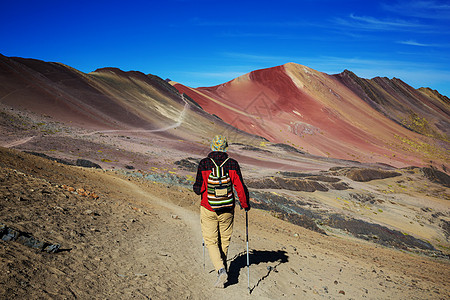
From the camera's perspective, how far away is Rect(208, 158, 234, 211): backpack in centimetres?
386

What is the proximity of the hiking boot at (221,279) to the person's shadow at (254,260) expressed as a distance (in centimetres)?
21

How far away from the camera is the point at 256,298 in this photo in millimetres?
3941

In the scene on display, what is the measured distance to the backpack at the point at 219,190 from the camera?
3859mm

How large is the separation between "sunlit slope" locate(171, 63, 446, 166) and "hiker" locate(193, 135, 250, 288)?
40.8m

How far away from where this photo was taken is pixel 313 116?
53.5 metres

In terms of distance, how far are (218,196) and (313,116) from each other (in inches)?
2063

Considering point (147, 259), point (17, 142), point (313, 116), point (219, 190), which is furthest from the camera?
point (313, 116)

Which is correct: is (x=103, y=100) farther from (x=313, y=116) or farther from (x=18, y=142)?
(x=313, y=116)

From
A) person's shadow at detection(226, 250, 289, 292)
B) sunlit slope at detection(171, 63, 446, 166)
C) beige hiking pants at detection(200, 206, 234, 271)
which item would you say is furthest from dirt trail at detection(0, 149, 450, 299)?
sunlit slope at detection(171, 63, 446, 166)

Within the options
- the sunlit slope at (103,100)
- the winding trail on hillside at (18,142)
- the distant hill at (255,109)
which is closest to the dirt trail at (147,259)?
the winding trail on hillside at (18,142)

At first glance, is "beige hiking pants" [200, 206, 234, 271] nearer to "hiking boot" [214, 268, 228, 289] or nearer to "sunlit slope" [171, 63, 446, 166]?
"hiking boot" [214, 268, 228, 289]

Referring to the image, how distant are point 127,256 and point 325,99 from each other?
59893 millimetres

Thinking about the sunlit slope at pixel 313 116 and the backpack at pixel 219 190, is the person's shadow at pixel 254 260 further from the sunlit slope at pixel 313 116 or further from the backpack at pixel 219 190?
the sunlit slope at pixel 313 116

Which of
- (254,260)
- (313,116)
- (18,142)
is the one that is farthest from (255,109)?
(254,260)
